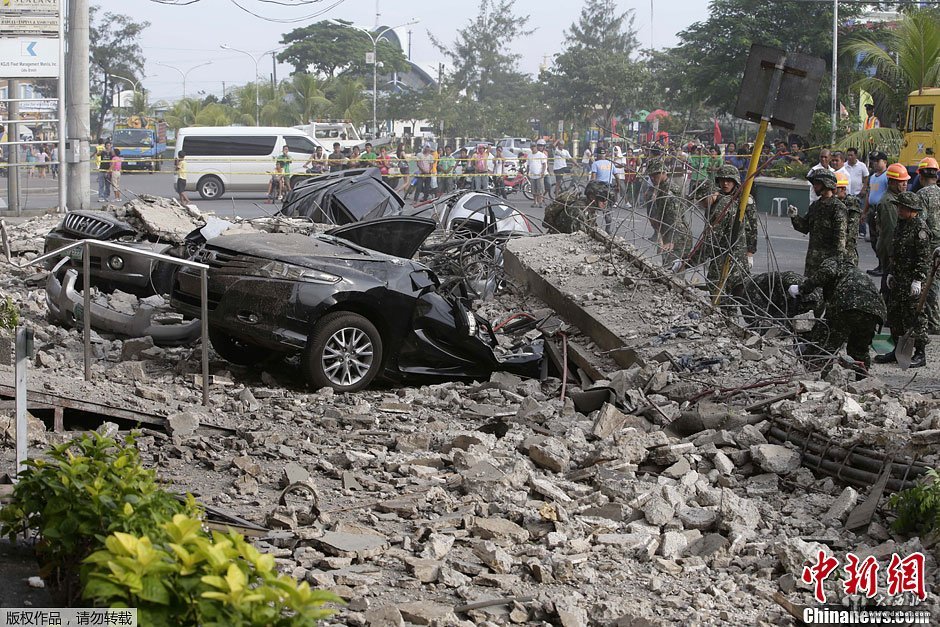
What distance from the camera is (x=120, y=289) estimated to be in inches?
435

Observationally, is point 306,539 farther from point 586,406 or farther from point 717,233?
point 717,233

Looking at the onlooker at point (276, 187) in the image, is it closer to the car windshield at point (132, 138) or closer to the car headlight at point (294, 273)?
the car windshield at point (132, 138)

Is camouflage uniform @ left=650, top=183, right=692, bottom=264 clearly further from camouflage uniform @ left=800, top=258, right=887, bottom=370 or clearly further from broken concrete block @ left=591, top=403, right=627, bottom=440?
broken concrete block @ left=591, top=403, right=627, bottom=440

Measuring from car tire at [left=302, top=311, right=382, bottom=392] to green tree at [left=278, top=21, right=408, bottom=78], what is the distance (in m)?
72.1

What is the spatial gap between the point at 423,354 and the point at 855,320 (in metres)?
3.80

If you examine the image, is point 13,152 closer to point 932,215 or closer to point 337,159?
point 337,159

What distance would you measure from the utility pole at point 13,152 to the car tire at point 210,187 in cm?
1116

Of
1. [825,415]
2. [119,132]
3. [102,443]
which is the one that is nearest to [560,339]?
[825,415]

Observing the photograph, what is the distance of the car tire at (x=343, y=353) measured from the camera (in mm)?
8461

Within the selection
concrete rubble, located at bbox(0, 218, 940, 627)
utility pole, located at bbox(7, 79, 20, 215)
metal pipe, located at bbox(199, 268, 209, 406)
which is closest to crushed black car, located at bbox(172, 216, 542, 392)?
concrete rubble, located at bbox(0, 218, 940, 627)

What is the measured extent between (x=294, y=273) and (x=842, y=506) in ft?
14.7

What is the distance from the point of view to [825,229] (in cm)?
1093

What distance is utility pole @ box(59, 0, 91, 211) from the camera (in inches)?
730

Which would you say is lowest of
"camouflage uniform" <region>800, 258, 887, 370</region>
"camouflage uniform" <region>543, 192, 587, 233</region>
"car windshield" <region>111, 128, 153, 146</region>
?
"camouflage uniform" <region>800, 258, 887, 370</region>
